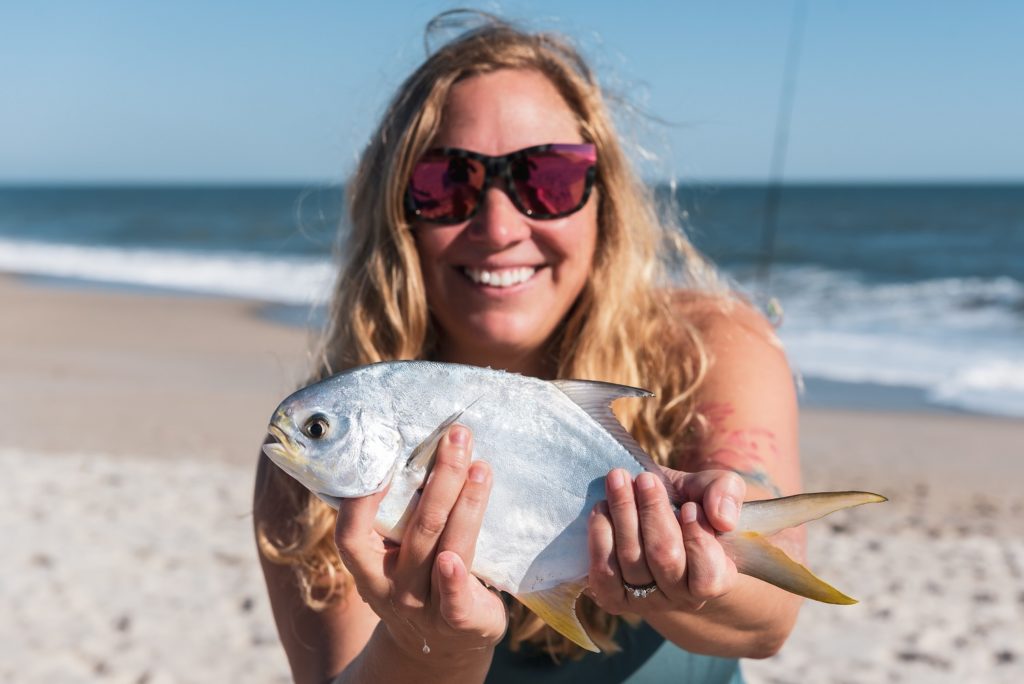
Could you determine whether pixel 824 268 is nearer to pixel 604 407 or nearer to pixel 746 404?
pixel 746 404

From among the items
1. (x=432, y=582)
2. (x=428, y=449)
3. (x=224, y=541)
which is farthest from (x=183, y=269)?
(x=428, y=449)

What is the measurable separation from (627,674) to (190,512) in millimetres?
4850

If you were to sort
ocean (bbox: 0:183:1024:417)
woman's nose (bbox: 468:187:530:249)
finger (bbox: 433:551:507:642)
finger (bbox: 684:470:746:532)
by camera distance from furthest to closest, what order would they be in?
ocean (bbox: 0:183:1024:417) < woman's nose (bbox: 468:187:530:249) < finger (bbox: 433:551:507:642) < finger (bbox: 684:470:746:532)

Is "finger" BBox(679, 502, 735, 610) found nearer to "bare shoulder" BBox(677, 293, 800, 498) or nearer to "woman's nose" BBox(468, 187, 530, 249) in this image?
"bare shoulder" BBox(677, 293, 800, 498)

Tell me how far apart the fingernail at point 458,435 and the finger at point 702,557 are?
1.41ft

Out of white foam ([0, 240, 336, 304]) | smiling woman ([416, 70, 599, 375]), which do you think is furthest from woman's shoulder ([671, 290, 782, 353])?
white foam ([0, 240, 336, 304])

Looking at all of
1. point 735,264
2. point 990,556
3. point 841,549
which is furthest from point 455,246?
point 735,264

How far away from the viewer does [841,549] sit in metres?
6.43

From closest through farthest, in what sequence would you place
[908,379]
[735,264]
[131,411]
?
1. [131,411]
2. [908,379]
3. [735,264]

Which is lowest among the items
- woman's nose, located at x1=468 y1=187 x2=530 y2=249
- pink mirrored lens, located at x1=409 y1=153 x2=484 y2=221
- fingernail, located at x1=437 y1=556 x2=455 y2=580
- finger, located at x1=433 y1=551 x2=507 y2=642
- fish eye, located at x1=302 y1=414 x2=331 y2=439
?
finger, located at x1=433 y1=551 x2=507 y2=642

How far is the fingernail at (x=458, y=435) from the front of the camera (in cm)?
182

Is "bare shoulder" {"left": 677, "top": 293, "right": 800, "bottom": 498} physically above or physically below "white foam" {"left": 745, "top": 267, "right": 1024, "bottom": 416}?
above

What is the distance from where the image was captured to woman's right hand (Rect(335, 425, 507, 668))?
1845 millimetres

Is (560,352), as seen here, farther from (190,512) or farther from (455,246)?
(190,512)
